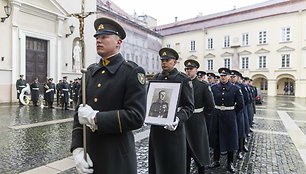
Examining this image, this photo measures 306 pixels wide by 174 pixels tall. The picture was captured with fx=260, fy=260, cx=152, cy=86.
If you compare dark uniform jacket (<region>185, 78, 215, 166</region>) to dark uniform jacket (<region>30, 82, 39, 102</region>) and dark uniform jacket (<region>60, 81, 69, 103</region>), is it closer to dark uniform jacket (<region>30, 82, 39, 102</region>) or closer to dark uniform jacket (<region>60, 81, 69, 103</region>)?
dark uniform jacket (<region>60, 81, 69, 103</region>)

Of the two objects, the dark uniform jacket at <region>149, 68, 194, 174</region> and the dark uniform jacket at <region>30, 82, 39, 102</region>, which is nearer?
the dark uniform jacket at <region>149, 68, 194, 174</region>


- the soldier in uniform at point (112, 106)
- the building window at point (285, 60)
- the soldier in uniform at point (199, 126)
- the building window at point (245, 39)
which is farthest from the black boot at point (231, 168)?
the building window at point (245, 39)

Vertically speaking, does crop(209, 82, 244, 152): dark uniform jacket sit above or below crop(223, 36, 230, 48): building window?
below

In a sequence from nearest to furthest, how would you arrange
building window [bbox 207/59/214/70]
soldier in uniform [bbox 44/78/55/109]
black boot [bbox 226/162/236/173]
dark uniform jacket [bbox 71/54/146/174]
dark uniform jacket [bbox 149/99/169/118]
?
1. dark uniform jacket [bbox 71/54/146/174]
2. dark uniform jacket [bbox 149/99/169/118]
3. black boot [bbox 226/162/236/173]
4. soldier in uniform [bbox 44/78/55/109]
5. building window [bbox 207/59/214/70]

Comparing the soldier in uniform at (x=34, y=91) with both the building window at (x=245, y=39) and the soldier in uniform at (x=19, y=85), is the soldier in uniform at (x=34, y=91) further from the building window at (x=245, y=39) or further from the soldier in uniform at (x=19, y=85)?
the building window at (x=245, y=39)

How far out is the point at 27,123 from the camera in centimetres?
928

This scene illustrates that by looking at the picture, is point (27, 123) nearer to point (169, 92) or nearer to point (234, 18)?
point (169, 92)

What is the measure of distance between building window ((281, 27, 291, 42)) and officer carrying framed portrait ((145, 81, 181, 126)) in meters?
37.0

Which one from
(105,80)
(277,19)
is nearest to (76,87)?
(105,80)

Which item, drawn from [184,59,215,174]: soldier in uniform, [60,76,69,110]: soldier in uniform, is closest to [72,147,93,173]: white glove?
[184,59,215,174]: soldier in uniform

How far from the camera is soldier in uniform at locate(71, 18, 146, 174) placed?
2.10 metres

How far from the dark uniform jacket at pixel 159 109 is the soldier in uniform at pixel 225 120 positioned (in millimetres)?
2408

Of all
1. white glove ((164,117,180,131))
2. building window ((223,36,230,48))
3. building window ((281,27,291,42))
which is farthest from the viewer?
building window ((223,36,230,48))

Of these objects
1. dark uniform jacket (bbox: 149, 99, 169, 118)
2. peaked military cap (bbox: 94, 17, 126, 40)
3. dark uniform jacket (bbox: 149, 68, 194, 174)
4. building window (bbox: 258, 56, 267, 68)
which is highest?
building window (bbox: 258, 56, 267, 68)
